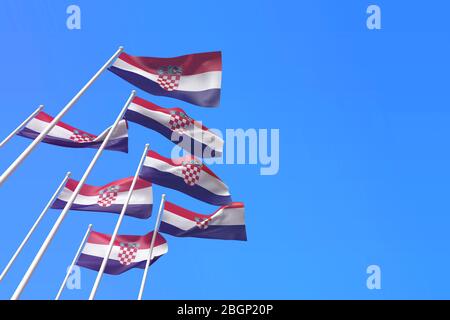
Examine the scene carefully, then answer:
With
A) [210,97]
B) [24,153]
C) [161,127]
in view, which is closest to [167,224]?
[161,127]

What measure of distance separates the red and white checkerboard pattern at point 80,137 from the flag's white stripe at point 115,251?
5461 millimetres

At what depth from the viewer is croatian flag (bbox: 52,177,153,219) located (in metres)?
19.6

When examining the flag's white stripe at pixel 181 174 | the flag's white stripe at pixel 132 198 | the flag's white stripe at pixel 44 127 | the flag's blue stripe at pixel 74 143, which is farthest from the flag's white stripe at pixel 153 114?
the flag's white stripe at pixel 132 198

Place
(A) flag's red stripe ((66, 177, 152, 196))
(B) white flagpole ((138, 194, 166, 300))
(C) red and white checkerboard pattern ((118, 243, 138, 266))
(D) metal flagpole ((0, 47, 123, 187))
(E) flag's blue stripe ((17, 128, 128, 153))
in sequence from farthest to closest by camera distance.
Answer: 1. (C) red and white checkerboard pattern ((118, 243, 138, 266))
2. (A) flag's red stripe ((66, 177, 152, 196))
3. (B) white flagpole ((138, 194, 166, 300))
4. (E) flag's blue stripe ((17, 128, 128, 153))
5. (D) metal flagpole ((0, 47, 123, 187))

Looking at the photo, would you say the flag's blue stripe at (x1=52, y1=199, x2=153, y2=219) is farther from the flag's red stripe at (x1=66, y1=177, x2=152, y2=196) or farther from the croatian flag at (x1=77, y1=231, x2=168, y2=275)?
the croatian flag at (x1=77, y1=231, x2=168, y2=275)

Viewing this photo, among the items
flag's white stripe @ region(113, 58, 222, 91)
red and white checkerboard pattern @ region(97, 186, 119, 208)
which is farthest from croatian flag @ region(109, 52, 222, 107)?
red and white checkerboard pattern @ region(97, 186, 119, 208)

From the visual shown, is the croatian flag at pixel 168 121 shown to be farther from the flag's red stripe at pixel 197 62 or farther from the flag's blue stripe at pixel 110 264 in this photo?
the flag's blue stripe at pixel 110 264

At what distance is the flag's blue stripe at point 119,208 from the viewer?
1955 cm

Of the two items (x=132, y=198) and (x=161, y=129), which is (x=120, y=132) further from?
(x=132, y=198)

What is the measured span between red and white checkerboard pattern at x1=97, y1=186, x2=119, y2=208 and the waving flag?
73.5 inches

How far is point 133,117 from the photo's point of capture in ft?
52.1

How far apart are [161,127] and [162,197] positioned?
608 cm

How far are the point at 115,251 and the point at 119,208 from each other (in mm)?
2651
